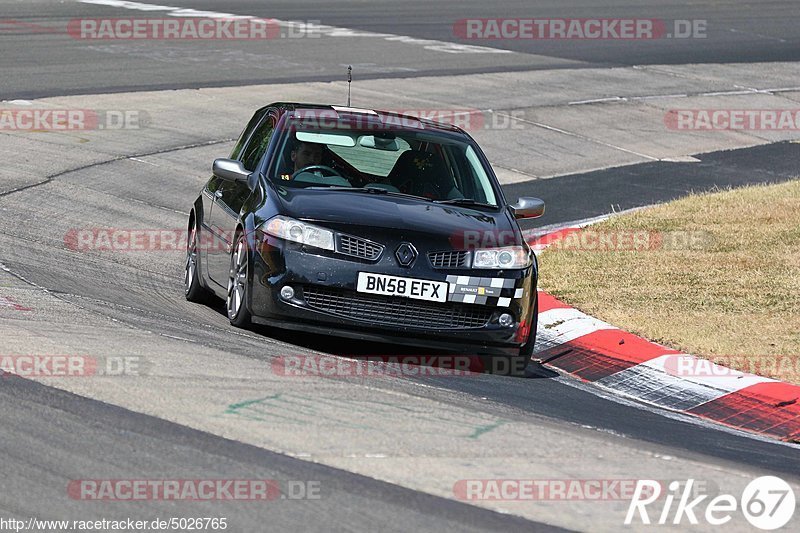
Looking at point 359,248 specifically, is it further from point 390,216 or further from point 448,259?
point 448,259

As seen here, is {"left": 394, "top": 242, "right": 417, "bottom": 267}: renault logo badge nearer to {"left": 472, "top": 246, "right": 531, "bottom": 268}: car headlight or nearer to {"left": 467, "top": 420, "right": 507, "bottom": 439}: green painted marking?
{"left": 472, "top": 246, "right": 531, "bottom": 268}: car headlight

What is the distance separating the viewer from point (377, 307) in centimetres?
864

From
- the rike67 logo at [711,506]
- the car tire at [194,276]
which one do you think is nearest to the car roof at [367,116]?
the car tire at [194,276]

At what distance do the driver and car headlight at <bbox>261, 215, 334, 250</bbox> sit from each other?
851 mm

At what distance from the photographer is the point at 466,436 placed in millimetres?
6707

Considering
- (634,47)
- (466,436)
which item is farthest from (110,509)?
(634,47)

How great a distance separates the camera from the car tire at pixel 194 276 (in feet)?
34.1

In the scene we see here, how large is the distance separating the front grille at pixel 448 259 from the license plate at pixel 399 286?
4.9 inches

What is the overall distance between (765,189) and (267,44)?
11.4m

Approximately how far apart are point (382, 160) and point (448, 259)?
55.9 inches

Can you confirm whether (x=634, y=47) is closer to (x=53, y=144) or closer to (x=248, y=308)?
(x=53, y=144)

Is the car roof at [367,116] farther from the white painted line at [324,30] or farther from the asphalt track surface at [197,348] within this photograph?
the white painted line at [324,30]

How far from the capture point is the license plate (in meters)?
8.59

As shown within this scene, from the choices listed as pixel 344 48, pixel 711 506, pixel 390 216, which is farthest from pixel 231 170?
pixel 344 48
